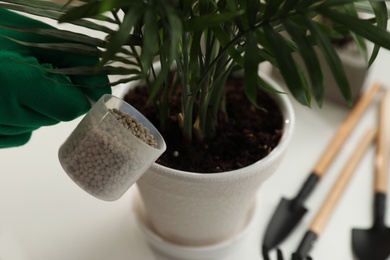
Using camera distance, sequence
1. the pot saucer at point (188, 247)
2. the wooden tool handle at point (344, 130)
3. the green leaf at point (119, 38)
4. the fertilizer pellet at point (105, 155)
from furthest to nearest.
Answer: the wooden tool handle at point (344, 130) < the pot saucer at point (188, 247) < the fertilizer pellet at point (105, 155) < the green leaf at point (119, 38)

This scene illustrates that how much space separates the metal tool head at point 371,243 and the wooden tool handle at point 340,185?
42 millimetres

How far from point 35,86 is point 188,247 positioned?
25 cm

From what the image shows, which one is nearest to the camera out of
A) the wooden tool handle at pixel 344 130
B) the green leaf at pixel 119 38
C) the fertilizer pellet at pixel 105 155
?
the green leaf at pixel 119 38

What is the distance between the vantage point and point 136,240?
0.57m

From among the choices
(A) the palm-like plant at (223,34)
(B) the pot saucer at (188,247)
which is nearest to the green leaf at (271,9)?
(A) the palm-like plant at (223,34)

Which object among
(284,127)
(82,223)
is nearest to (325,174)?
(284,127)

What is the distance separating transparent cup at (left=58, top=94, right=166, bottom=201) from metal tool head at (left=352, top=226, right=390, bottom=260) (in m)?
0.31

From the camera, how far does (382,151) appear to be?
0.67 m

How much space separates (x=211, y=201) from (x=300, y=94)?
18 centimetres

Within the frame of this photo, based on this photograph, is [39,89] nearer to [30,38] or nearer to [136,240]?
[30,38]

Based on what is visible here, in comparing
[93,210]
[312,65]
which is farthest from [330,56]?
[93,210]

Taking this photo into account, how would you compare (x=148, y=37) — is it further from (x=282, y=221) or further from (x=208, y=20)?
(x=282, y=221)

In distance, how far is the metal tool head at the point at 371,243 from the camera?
56 cm

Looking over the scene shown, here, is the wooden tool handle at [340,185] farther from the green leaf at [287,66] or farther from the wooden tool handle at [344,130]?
the green leaf at [287,66]
